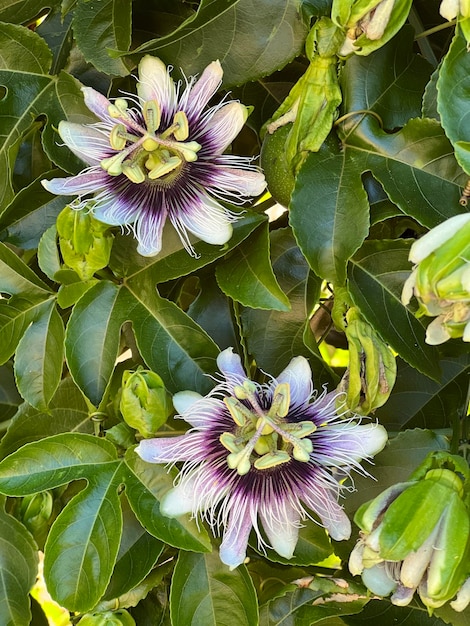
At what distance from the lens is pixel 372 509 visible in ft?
2.15

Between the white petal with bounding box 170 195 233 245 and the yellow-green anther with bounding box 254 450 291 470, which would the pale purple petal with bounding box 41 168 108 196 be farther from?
the yellow-green anther with bounding box 254 450 291 470

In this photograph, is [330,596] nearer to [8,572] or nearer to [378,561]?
[378,561]

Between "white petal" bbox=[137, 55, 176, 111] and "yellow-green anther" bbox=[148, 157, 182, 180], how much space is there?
0.06m

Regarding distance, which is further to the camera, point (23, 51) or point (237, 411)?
point (23, 51)

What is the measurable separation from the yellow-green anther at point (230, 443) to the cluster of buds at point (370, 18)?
1.23 ft

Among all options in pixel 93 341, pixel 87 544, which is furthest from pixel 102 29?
pixel 87 544

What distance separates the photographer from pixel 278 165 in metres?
0.76

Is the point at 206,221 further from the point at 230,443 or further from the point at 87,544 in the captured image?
the point at 87,544

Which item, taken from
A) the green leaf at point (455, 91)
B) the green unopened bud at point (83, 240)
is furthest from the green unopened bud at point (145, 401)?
the green leaf at point (455, 91)

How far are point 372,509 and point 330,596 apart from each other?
0.75 ft

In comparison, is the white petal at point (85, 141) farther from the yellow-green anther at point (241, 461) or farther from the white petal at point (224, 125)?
the yellow-green anther at point (241, 461)

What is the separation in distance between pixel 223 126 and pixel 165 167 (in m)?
0.07

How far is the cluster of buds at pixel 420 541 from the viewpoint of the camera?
2.04 feet

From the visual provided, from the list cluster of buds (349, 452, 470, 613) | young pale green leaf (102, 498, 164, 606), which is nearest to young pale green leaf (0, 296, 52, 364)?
young pale green leaf (102, 498, 164, 606)
